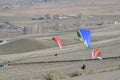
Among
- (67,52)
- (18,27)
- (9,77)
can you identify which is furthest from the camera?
(18,27)

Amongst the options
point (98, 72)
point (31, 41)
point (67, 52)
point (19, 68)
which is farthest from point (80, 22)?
point (98, 72)

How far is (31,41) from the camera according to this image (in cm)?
4956

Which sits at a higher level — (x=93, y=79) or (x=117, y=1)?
(x=117, y=1)

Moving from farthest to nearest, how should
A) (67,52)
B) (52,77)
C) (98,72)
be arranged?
1. (67,52)
2. (98,72)
3. (52,77)

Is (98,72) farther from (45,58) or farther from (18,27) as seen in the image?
(18,27)

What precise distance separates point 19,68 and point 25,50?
50.7 ft

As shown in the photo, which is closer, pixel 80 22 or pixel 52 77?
pixel 52 77

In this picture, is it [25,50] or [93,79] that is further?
[25,50]

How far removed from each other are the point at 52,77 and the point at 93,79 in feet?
5.66

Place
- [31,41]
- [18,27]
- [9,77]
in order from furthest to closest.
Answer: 1. [18,27]
2. [31,41]
3. [9,77]

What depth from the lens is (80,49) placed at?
44.2 meters

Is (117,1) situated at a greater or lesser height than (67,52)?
greater

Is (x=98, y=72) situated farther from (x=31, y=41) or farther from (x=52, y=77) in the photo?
(x=31, y=41)

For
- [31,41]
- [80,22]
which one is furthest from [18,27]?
[31,41]
